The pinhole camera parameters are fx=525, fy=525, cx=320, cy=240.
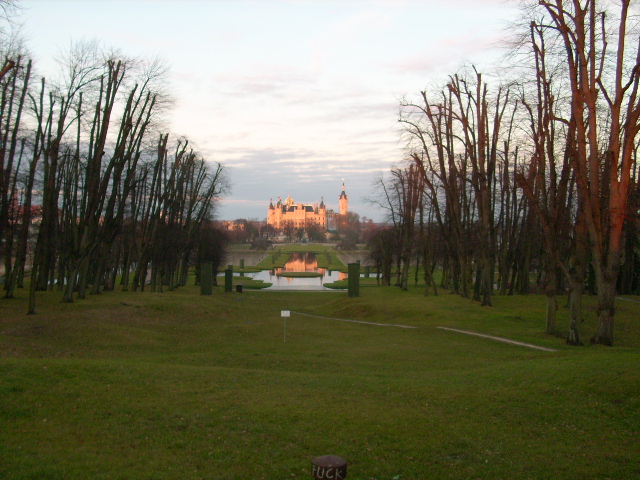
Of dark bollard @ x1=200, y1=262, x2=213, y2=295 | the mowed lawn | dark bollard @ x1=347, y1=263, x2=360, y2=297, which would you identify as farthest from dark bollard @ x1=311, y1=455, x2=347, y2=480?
dark bollard @ x1=200, y1=262, x2=213, y2=295

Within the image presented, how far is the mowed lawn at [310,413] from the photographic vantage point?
669cm

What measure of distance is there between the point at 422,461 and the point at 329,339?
43.3 feet

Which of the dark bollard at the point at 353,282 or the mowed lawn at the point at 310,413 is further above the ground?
the dark bollard at the point at 353,282

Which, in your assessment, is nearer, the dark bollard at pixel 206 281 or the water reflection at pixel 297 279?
the dark bollard at pixel 206 281

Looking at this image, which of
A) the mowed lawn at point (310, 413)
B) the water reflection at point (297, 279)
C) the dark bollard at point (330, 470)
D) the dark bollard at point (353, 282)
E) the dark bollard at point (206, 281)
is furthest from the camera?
the water reflection at point (297, 279)

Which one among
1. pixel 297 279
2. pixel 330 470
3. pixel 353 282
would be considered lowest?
pixel 297 279

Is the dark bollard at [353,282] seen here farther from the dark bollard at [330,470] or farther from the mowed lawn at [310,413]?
the dark bollard at [330,470]

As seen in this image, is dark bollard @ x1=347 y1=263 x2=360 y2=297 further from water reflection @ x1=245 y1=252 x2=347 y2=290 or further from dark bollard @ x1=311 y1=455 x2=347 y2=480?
dark bollard @ x1=311 y1=455 x2=347 y2=480

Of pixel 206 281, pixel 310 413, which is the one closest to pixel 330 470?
pixel 310 413

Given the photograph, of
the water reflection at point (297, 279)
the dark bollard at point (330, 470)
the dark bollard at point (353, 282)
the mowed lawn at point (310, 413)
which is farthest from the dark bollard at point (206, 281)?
the dark bollard at point (330, 470)

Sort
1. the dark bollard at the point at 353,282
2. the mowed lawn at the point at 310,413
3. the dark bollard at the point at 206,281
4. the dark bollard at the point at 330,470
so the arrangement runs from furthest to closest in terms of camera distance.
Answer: the dark bollard at the point at 206,281
the dark bollard at the point at 353,282
the mowed lawn at the point at 310,413
the dark bollard at the point at 330,470

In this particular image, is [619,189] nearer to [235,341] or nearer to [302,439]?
[302,439]

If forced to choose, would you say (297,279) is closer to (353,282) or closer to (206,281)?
(206,281)

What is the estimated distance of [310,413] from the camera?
878 cm
